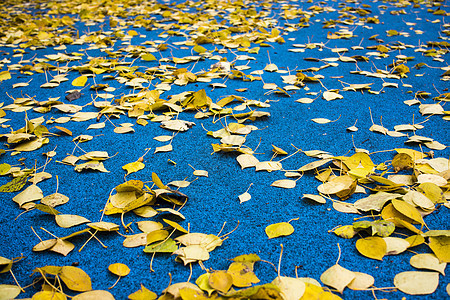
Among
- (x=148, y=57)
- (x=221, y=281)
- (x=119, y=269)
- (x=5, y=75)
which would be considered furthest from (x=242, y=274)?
(x=5, y=75)

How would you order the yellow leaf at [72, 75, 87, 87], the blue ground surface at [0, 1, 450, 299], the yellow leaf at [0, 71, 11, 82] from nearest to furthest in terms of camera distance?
the blue ground surface at [0, 1, 450, 299]
the yellow leaf at [72, 75, 87, 87]
the yellow leaf at [0, 71, 11, 82]

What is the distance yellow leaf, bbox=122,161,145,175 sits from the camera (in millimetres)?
1111

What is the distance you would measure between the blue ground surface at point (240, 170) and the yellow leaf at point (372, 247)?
2 centimetres

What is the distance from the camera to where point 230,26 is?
2875 millimetres

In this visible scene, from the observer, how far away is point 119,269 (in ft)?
2.48

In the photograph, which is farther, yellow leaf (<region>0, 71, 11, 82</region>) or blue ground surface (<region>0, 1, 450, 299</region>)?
yellow leaf (<region>0, 71, 11, 82</region>)

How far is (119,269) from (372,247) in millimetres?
657

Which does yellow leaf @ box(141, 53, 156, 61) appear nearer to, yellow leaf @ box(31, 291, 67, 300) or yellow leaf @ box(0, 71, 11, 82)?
yellow leaf @ box(0, 71, 11, 82)

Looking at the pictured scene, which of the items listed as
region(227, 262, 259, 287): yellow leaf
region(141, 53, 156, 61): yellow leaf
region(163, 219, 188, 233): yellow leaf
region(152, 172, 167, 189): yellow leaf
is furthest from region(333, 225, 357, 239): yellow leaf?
region(141, 53, 156, 61): yellow leaf

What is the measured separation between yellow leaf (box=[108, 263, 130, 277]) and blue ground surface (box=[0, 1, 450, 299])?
13mm

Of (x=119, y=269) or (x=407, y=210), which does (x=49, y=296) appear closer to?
(x=119, y=269)

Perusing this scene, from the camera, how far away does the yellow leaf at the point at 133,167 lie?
3.65 feet

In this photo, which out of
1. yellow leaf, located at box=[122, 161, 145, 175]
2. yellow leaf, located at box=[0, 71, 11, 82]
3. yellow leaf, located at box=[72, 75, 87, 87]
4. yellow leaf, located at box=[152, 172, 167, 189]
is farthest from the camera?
yellow leaf, located at box=[0, 71, 11, 82]

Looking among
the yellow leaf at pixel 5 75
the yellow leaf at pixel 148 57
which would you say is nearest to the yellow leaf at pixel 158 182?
the yellow leaf at pixel 148 57
